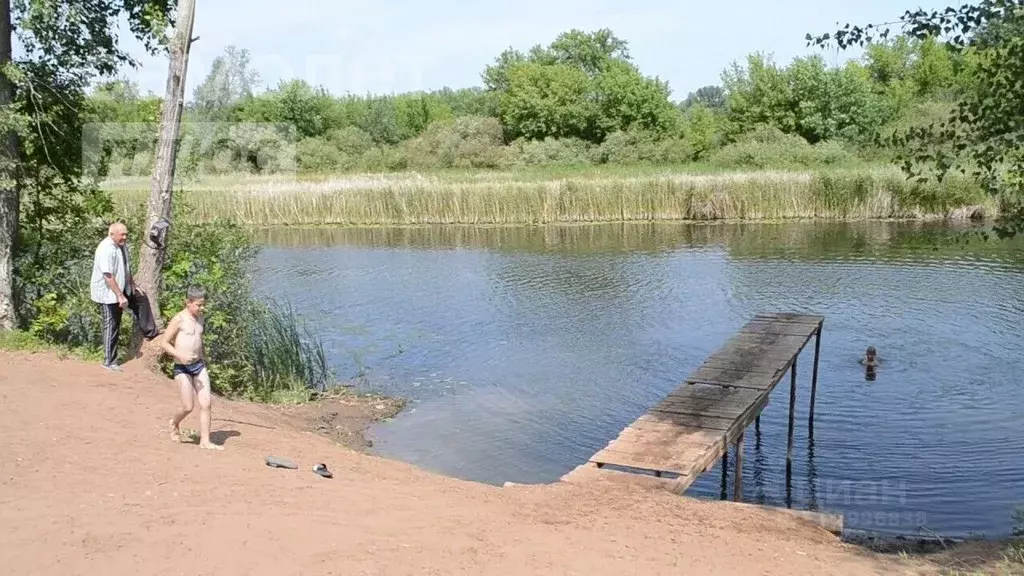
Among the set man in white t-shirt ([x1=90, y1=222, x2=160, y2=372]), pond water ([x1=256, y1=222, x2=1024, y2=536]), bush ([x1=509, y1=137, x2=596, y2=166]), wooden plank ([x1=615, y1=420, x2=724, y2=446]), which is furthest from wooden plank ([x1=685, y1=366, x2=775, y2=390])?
bush ([x1=509, y1=137, x2=596, y2=166])

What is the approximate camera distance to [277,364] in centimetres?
1366

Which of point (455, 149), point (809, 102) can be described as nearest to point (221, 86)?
point (455, 149)

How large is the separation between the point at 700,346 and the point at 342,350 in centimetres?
633

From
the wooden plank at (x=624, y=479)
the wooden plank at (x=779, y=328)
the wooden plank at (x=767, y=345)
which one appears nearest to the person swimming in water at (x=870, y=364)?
the wooden plank at (x=779, y=328)

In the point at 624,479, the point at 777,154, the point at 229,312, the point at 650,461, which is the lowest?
the point at 624,479

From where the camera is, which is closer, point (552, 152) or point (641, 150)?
point (641, 150)

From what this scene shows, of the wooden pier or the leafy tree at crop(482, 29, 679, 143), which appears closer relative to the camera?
the wooden pier

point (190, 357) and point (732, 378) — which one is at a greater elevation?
point (190, 357)

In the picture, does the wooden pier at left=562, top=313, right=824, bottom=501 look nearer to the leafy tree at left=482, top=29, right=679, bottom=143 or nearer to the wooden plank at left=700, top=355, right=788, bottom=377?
the wooden plank at left=700, top=355, right=788, bottom=377

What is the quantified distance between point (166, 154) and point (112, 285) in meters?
1.88

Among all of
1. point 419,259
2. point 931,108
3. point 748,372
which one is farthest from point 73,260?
point 931,108

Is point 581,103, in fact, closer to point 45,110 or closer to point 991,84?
point 45,110

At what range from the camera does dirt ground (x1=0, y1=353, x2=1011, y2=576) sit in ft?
19.9

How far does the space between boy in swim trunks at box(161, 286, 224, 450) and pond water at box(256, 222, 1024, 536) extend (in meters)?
3.39
